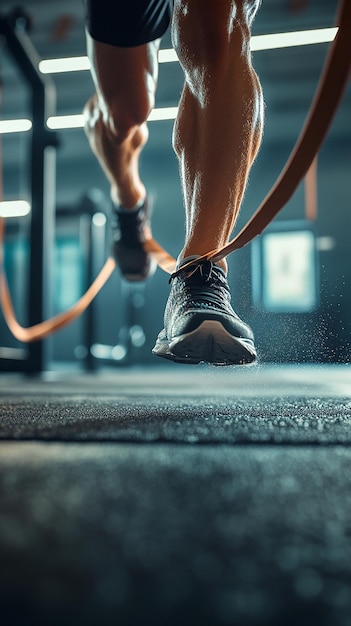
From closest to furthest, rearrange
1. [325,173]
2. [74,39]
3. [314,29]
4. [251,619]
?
[251,619] → [314,29] → [74,39] → [325,173]

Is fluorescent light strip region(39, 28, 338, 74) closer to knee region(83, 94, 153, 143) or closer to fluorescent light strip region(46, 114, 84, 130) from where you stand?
fluorescent light strip region(46, 114, 84, 130)

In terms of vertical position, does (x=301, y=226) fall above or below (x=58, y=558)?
above

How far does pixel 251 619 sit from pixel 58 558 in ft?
0.32

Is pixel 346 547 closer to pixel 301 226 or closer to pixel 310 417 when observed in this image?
pixel 310 417

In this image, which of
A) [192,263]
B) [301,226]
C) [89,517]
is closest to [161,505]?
[89,517]

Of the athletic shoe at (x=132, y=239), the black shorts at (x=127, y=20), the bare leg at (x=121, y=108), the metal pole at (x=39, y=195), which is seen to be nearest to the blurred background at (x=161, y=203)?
the metal pole at (x=39, y=195)

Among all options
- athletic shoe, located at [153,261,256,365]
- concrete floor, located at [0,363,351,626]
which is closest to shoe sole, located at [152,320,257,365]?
athletic shoe, located at [153,261,256,365]

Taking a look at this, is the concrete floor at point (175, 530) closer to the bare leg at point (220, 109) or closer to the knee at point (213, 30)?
the bare leg at point (220, 109)

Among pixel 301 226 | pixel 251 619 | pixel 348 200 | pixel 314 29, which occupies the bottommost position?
pixel 251 619

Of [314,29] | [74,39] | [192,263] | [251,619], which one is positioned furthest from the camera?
[74,39]

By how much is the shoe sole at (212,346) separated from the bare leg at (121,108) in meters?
0.74

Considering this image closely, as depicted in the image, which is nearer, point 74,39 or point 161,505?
point 161,505

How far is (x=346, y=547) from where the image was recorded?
297 mm

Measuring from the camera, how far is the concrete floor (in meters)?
0.25
